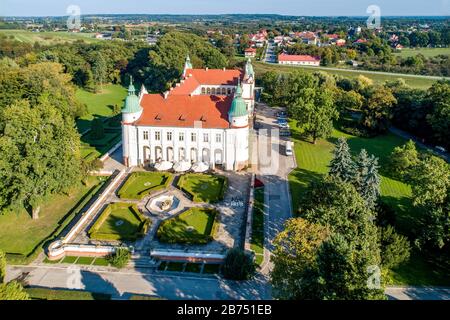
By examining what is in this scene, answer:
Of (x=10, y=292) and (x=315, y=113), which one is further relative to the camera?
(x=315, y=113)

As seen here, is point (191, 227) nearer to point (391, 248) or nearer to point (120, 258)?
point (120, 258)

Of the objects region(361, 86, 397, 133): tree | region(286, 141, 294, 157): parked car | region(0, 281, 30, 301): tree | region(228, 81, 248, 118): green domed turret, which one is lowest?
region(0, 281, 30, 301): tree

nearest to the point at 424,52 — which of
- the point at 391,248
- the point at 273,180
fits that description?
the point at 273,180

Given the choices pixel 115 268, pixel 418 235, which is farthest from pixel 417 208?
pixel 115 268

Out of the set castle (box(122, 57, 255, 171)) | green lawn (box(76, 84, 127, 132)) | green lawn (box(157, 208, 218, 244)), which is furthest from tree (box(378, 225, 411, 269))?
green lawn (box(76, 84, 127, 132))

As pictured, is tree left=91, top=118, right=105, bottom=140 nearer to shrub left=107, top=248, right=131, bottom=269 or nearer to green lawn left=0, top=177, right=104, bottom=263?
green lawn left=0, top=177, right=104, bottom=263

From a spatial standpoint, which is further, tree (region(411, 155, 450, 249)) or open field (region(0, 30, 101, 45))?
open field (region(0, 30, 101, 45))
